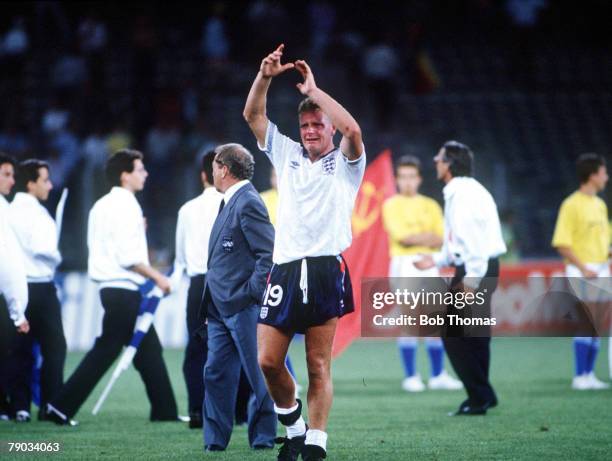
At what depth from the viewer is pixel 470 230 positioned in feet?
34.9

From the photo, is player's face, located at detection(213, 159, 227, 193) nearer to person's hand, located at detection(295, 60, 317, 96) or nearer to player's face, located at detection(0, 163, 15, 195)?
person's hand, located at detection(295, 60, 317, 96)

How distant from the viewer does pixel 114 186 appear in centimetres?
1060

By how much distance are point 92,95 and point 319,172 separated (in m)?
15.4

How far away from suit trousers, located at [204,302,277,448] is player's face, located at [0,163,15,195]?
8.85 feet

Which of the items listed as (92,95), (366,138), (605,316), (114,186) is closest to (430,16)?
(366,138)

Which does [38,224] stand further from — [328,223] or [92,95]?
[92,95]

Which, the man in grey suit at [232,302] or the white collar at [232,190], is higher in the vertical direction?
the white collar at [232,190]

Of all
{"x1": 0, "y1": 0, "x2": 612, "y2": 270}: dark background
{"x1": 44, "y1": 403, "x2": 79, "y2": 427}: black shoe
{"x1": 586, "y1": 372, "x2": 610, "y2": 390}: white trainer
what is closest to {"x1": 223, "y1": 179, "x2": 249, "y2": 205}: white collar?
{"x1": 44, "y1": 403, "x2": 79, "y2": 427}: black shoe

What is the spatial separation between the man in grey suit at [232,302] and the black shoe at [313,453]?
1189 millimetres

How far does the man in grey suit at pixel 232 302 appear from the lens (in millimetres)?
8469

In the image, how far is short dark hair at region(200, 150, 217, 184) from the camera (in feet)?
33.6

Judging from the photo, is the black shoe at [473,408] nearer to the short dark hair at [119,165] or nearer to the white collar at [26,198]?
the short dark hair at [119,165]

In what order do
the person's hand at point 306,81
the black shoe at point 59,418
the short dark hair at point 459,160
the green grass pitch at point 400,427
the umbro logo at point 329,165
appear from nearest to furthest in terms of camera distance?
the person's hand at point 306,81 → the umbro logo at point 329,165 → the green grass pitch at point 400,427 → the black shoe at point 59,418 → the short dark hair at point 459,160

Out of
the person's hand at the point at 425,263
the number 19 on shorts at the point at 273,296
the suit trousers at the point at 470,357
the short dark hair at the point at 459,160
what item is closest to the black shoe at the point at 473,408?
the suit trousers at the point at 470,357
